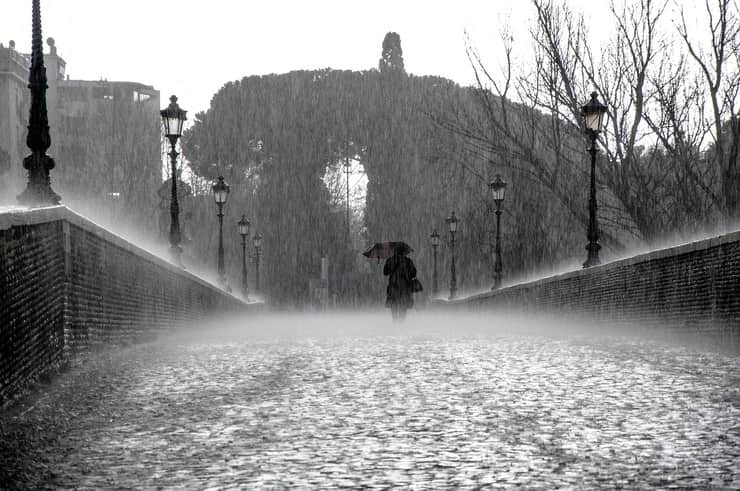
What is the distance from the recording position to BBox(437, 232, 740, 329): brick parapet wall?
36.5 ft

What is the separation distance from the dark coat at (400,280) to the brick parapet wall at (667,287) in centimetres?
358

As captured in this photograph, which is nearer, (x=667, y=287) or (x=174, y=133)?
(x=667, y=287)

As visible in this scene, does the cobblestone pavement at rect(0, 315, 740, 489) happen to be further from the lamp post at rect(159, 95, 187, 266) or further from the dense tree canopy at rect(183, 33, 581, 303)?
the dense tree canopy at rect(183, 33, 581, 303)

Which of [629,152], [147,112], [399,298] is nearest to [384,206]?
[147,112]

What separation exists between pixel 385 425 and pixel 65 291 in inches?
187

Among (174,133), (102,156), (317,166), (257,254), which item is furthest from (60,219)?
(317,166)

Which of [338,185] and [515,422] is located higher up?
[338,185]

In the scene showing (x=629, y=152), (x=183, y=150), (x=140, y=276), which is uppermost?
(x=183, y=150)

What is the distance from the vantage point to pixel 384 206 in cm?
6069

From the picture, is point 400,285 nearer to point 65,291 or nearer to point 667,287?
point 667,287

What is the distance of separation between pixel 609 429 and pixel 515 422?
0.52 m

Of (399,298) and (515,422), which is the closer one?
(515,422)

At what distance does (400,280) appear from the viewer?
878 inches

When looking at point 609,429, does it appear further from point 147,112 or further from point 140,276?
point 147,112
